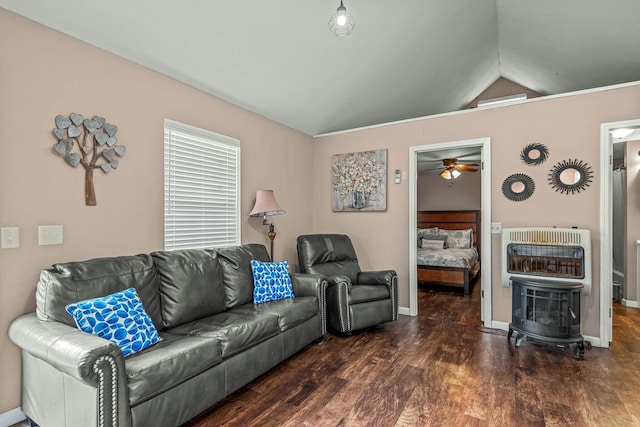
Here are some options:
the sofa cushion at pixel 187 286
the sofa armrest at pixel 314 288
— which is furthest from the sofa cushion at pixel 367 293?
the sofa cushion at pixel 187 286

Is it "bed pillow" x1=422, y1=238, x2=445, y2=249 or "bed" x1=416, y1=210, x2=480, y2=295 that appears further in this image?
"bed pillow" x1=422, y1=238, x2=445, y2=249

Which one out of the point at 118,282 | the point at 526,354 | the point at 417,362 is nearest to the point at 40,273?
the point at 118,282

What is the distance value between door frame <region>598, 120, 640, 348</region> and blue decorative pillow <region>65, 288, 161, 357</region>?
12.7ft

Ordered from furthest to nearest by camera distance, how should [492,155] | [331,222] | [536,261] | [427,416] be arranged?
1. [331,222]
2. [492,155]
3. [536,261]
4. [427,416]

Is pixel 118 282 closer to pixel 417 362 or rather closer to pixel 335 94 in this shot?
pixel 417 362

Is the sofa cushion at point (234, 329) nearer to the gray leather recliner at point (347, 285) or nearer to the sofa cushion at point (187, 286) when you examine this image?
the sofa cushion at point (187, 286)

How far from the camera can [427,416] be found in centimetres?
201

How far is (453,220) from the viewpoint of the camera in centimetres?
716

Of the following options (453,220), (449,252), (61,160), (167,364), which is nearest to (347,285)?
(167,364)

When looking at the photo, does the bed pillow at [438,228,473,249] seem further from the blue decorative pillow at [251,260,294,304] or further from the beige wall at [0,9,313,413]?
the beige wall at [0,9,313,413]

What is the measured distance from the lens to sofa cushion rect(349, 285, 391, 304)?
10.9ft

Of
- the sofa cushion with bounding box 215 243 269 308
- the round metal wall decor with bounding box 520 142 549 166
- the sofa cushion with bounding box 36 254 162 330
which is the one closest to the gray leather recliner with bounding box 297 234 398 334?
the sofa cushion with bounding box 215 243 269 308

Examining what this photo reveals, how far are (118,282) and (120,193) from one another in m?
0.74

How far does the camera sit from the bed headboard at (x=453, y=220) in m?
6.98
